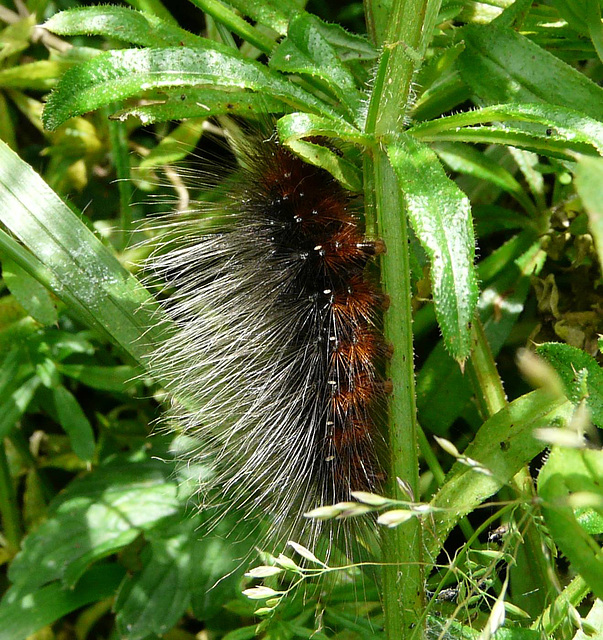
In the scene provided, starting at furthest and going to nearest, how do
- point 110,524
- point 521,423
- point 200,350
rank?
1. point 110,524
2. point 200,350
3. point 521,423

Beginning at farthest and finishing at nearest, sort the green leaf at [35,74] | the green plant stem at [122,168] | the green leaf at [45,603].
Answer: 1. the green leaf at [35,74]
2. the green plant stem at [122,168]
3. the green leaf at [45,603]

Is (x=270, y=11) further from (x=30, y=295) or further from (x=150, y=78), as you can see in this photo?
(x=30, y=295)

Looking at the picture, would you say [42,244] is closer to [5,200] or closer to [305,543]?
[5,200]

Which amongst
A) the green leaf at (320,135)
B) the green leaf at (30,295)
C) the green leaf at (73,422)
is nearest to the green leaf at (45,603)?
the green leaf at (73,422)

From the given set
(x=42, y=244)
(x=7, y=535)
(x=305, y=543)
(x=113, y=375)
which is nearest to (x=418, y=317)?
(x=305, y=543)

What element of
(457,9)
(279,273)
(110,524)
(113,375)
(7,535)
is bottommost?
(7,535)

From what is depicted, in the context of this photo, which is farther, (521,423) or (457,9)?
(457,9)

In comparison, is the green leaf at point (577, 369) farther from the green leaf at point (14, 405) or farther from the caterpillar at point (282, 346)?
the green leaf at point (14, 405)
